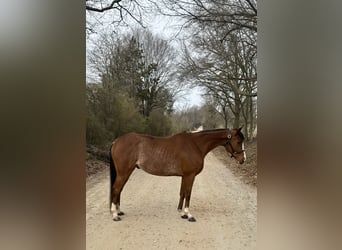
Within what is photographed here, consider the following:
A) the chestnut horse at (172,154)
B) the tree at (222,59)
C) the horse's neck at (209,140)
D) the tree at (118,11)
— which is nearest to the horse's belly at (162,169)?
the chestnut horse at (172,154)

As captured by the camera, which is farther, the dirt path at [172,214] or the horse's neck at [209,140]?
the horse's neck at [209,140]

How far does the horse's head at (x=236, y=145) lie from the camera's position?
4.27ft

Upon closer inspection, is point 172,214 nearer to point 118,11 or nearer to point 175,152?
point 175,152

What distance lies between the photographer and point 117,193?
4.27 feet

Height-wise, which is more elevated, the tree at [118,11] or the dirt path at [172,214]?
the tree at [118,11]

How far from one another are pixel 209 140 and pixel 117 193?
0.43 m

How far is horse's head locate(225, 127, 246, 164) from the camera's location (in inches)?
51.3

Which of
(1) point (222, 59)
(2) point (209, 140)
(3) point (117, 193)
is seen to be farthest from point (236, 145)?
(3) point (117, 193)

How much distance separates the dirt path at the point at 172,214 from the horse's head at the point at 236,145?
7 cm

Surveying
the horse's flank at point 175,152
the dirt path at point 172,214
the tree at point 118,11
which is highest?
the tree at point 118,11

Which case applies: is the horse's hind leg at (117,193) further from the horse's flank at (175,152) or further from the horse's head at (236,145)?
the horse's head at (236,145)

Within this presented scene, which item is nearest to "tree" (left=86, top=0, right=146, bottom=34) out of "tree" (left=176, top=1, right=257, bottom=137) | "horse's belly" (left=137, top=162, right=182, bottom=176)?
"tree" (left=176, top=1, right=257, bottom=137)
